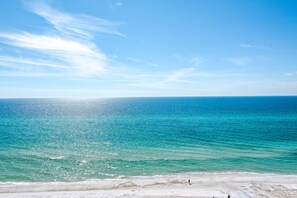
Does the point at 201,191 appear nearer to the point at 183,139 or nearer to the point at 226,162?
the point at 226,162

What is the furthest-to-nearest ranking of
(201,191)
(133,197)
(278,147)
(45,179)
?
(278,147) < (45,179) < (201,191) < (133,197)

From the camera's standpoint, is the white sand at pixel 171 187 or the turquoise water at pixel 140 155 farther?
the turquoise water at pixel 140 155

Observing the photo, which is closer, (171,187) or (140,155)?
(171,187)

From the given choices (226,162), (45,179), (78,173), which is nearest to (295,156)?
(226,162)

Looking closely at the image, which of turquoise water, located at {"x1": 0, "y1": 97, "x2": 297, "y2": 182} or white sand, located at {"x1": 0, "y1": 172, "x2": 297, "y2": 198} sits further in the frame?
turquoise water, located at {"x1": 0, "y1": 97, "x2": 297, "y2": 182}

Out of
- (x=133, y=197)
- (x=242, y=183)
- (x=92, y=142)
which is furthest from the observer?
(x=92, y=142)

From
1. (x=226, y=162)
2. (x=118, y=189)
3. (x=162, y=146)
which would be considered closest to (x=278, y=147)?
(x=226, y=162)

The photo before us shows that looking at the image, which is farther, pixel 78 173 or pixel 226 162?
pixel 226 162
